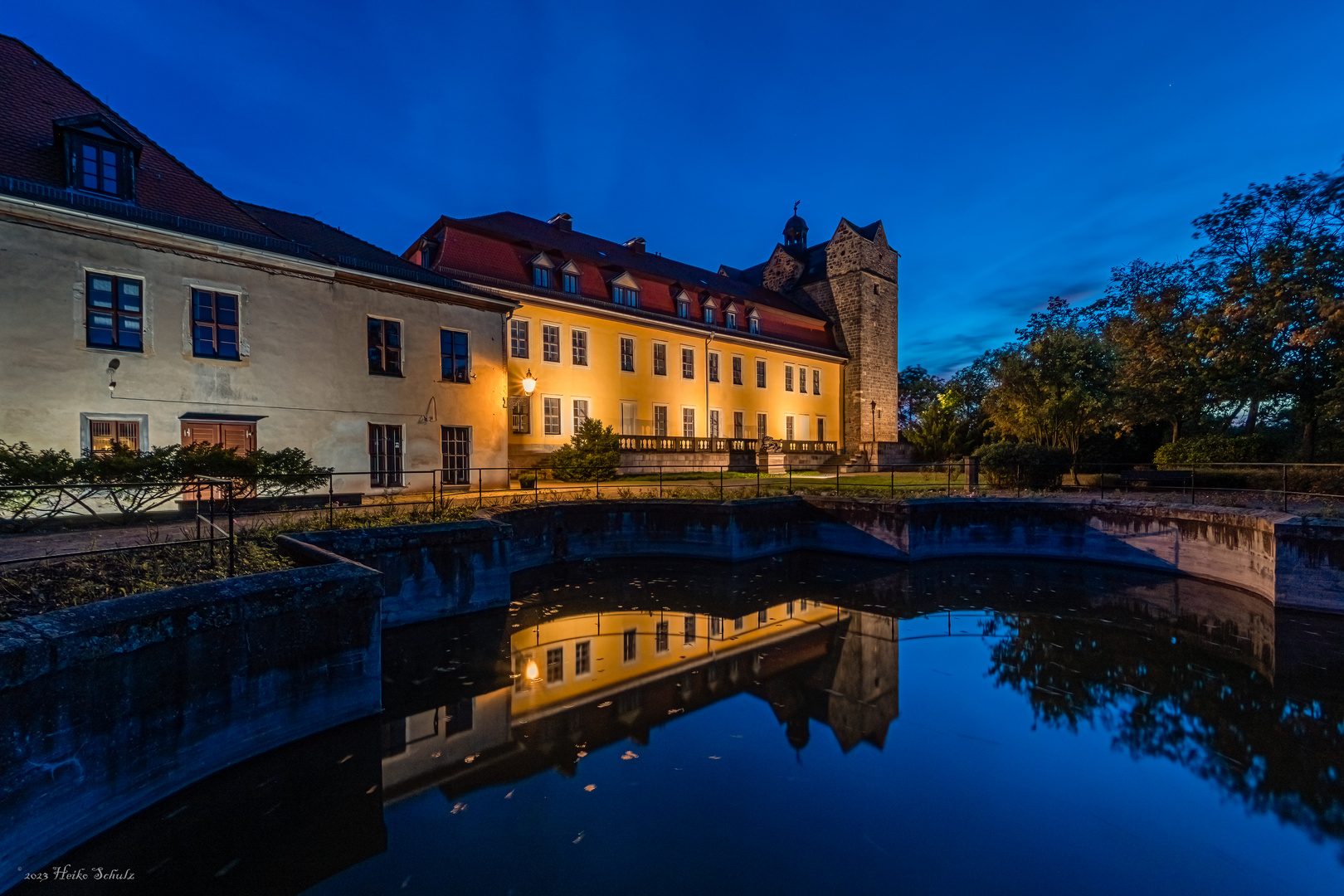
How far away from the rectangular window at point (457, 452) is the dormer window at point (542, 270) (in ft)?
28.8

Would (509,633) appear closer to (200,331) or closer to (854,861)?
(854,861)

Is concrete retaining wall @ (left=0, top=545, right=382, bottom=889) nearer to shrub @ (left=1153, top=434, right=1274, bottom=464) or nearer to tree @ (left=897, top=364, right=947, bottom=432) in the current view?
shrub @ (left=1153, top=434, right=1274, bottom=464)

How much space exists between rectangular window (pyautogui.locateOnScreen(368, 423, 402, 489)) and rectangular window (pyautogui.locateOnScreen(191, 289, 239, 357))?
3934 mm

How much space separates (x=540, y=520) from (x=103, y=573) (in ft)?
28.3

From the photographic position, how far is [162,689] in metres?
4.65

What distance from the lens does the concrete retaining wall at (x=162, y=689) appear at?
3773 mm

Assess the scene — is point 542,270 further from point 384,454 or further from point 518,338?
point 384,454

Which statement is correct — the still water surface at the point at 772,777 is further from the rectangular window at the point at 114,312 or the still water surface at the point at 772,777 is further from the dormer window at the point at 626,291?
the dormer window at the point at 626,291

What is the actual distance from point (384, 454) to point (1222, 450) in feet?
94.4

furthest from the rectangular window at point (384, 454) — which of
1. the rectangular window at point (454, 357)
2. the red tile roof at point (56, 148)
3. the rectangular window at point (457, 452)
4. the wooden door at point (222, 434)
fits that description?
the red tile roof at point (56, 148)

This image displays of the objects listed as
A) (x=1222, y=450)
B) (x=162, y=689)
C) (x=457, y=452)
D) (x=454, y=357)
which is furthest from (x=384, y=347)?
(x=1222, y=450)

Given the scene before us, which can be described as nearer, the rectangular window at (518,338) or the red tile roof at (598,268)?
the red tile roof at (598,268)

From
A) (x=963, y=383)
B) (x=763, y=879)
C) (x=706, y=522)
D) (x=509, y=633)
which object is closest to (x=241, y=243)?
(x=509, y=633)

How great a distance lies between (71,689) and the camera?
4.01 metres
